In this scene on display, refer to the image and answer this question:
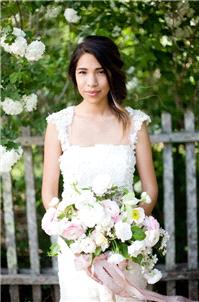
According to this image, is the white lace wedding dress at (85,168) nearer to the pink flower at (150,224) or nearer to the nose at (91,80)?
the nose at (91,80)

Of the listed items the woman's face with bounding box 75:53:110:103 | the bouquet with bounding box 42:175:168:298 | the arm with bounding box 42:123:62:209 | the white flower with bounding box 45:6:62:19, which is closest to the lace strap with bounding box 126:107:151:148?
the woman's face with bounding box 75:53:110:103

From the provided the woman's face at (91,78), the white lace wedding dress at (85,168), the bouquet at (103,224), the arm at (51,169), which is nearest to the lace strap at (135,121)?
the white lace wedding dress at (85,168)

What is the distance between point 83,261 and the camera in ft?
7.60

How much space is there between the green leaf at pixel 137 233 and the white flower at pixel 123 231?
0.04 m

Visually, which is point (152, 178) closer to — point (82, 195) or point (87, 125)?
point (87, 125)

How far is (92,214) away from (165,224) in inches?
74.5

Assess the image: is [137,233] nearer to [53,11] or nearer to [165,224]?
[165,224]

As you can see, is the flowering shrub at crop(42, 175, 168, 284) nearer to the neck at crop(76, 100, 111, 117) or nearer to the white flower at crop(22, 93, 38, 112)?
the neck at crop(76, 100, 111, 117)

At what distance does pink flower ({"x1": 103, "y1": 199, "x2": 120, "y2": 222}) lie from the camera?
2215mm

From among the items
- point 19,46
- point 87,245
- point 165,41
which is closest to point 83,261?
point 87,245

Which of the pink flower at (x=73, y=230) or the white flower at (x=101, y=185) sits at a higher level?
the white flower at (x=101, y=185)

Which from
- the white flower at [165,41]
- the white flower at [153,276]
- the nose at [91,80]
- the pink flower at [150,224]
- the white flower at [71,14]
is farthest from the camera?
the white flower at [165,41]

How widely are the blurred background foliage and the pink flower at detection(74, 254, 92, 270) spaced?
1096 mm

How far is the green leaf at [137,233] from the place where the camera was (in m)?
2.23
